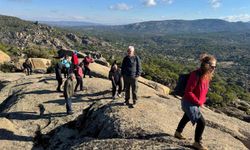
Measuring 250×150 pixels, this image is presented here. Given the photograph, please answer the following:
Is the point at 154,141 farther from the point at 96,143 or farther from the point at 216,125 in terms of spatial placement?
the point at 216,125

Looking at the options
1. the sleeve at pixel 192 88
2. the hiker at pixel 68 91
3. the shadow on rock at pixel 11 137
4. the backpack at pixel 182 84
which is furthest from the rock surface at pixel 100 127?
the backpack at pixel 182 84

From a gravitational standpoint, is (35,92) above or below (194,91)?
below

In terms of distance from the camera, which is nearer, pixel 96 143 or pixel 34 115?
pixel 96 143

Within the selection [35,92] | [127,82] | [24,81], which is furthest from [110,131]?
[24,81]

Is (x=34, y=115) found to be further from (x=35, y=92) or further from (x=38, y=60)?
(x=38, y=60)

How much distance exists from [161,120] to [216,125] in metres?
3.68

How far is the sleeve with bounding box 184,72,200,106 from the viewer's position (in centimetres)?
1080

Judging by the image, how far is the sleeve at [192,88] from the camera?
10.8 metres

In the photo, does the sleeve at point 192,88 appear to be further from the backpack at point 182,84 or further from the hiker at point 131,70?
the hiker at point 131,70

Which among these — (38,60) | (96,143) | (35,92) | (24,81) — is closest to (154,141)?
(96,143)

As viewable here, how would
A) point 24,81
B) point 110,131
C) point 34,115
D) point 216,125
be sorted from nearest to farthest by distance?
point 110,131 → point 216,125 → point 34,115 → point 24,81

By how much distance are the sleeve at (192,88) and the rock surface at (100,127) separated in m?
1.43

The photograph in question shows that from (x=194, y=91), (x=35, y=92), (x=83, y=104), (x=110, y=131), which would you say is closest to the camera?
(x=194, y=91)

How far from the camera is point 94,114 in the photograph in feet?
51.5
